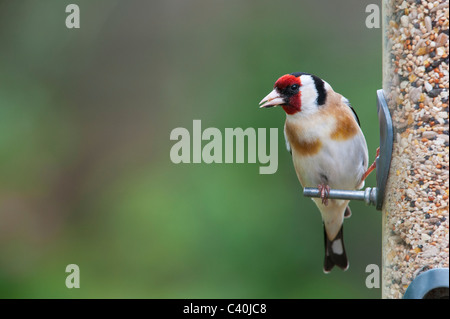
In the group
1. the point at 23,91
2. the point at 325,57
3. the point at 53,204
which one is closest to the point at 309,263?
the point at 325,57

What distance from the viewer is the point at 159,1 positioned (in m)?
7.93

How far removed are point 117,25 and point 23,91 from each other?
1137 millimetres

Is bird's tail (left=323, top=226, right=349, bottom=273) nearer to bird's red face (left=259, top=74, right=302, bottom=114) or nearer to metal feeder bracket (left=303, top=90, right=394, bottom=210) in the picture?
bird's red face (left=259, top=74, right=302, bottom=114)

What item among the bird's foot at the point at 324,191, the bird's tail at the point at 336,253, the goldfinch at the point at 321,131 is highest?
the goldfinch at the point at 321,131

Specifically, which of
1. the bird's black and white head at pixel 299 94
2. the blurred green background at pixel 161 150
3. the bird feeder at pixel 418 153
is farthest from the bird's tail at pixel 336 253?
the bird feeder at pixel 418 153

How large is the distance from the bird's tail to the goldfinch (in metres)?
0.59

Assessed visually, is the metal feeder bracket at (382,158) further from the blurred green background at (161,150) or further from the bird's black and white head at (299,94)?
the blurred green background at (161,150)

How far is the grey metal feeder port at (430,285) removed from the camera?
286 centimetres

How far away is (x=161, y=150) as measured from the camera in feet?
23.2

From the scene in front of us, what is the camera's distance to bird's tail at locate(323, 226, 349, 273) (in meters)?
4.79

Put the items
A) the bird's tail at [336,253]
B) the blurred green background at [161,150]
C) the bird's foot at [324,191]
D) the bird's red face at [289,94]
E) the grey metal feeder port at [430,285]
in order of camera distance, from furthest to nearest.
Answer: the blurred green background at [161,150] → the bird's tail at [336,253] → the bird's red face at [289,94] → the bird's foot at [324,191] → the grey metal feeder port at [430,285]

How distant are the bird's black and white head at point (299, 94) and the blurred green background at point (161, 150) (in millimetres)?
1795

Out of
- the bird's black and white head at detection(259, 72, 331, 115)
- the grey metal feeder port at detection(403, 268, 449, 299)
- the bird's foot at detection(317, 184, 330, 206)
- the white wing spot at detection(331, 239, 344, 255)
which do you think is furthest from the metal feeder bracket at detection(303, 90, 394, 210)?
the white wing spot at detection(331, 239, 344, 255)
